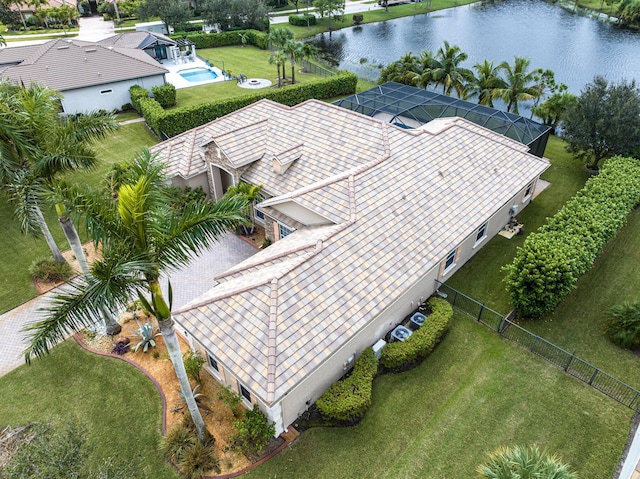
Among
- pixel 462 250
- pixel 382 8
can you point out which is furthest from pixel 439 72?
pixel 382 8

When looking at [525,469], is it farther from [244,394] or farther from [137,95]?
[137,95]

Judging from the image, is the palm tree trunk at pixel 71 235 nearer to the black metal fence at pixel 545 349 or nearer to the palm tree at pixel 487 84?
the black metal fence at pixel 545 349

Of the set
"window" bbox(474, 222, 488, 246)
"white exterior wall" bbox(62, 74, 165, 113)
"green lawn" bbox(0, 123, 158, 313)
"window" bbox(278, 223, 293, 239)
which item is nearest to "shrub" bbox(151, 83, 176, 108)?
"white exterior wall" bbox(62, 74, 165, 113)

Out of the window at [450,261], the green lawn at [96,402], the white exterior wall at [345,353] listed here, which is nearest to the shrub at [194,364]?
the white exterior wall at [345,353]

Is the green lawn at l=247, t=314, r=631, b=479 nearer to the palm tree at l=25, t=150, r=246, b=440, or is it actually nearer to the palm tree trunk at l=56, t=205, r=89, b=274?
the palm tree at l=25, t=150, r=246, b=440

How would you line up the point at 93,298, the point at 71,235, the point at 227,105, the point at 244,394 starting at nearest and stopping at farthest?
the point at 93,298, the point at 244,394, the point at 71,235, the point at 227,105

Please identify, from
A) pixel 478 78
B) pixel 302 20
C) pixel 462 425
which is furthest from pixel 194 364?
pixel 302 20

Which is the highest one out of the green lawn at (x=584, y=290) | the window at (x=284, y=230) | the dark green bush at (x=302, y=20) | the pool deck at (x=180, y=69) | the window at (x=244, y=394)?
the dark green bush at (x=302, y=20)
